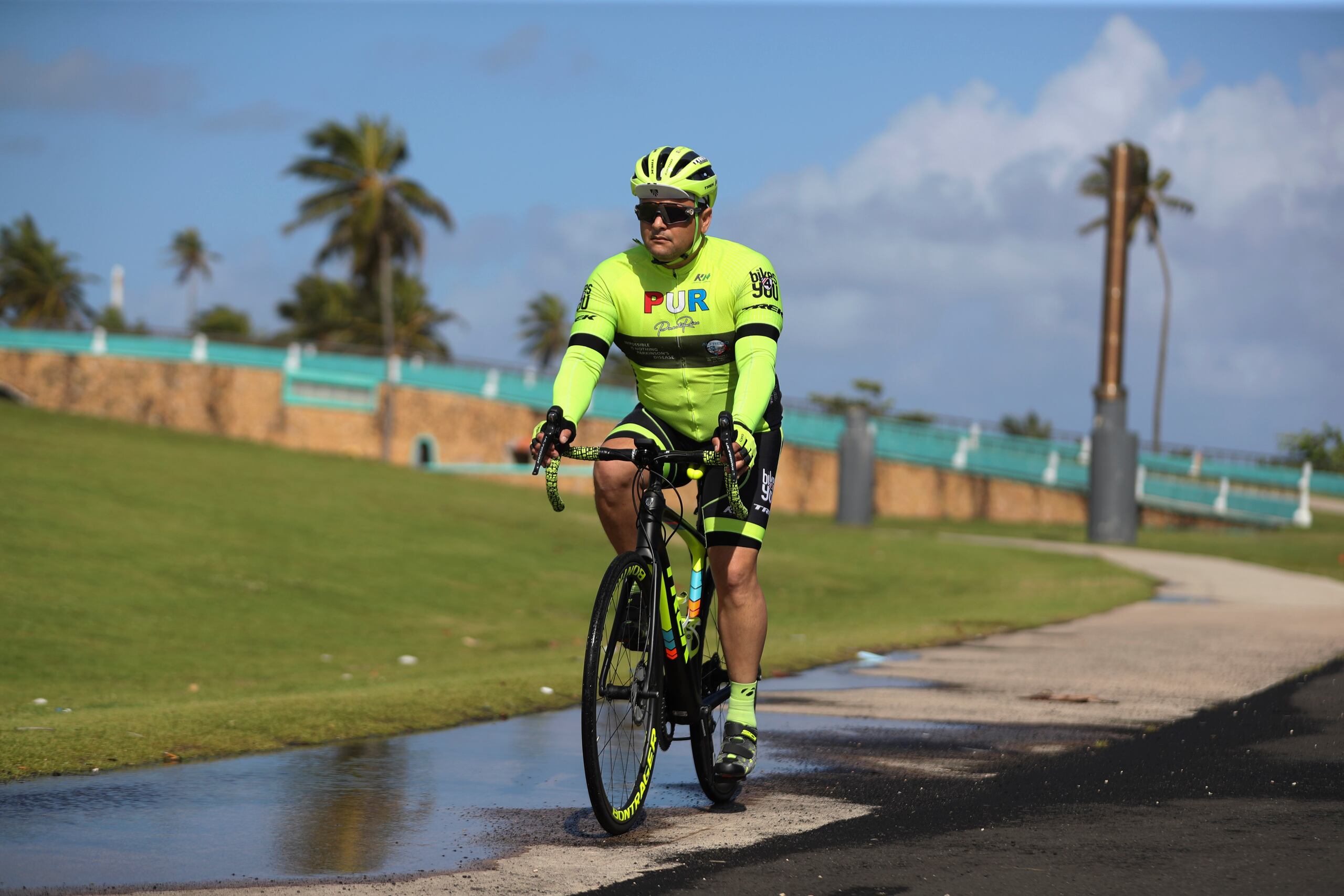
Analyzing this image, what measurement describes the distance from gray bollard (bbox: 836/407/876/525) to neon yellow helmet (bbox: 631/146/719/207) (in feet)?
77.2

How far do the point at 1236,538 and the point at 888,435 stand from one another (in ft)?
44.7

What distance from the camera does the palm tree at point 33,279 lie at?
9150cm

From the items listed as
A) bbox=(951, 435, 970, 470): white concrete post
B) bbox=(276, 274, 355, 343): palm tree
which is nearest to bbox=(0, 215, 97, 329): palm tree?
bbox=(276, 274, 355, 343): palm tree

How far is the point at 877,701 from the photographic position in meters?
7.75

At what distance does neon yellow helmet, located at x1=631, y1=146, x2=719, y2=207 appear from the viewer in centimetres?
497

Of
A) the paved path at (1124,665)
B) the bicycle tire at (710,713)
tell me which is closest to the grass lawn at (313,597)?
the paved path at (1124,665)

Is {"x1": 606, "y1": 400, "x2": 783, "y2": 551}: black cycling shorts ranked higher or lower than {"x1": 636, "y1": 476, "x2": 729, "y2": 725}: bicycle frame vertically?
higher

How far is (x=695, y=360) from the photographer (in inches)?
203

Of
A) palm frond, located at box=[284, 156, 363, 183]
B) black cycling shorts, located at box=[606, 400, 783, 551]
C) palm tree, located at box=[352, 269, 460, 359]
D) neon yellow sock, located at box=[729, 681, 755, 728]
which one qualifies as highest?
palm frond, located at box=[284, 156, 363, 183]

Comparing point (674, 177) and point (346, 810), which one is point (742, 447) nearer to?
point (674, 177)

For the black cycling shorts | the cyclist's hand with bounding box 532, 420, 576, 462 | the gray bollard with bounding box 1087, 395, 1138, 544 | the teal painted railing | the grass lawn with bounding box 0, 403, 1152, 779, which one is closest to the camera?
the cyclist's hand with bounding box 532, 420, 576, 462

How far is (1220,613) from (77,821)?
10805 mm

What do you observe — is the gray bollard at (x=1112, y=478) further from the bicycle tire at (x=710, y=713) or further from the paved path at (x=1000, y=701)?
the bicycle tire at (x=710, y=713)

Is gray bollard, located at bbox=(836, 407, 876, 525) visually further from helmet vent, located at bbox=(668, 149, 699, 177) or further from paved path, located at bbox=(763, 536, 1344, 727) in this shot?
helmet vent, located at bbox=(668, 149, 699, 177)
